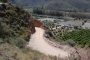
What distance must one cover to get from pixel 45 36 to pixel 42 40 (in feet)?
7.58

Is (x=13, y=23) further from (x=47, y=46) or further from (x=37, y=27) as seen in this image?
(x=37, y=27)

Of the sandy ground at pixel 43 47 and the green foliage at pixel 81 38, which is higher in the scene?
the sandy ground at pixel 43 47

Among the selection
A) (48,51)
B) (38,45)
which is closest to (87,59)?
(48,51)

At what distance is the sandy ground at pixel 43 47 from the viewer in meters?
19.3

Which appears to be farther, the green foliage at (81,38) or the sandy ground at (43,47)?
the green foliage at (81,38)

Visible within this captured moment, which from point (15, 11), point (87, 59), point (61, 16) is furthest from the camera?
point (61, 16)

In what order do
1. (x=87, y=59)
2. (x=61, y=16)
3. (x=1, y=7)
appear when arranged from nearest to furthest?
(x=87, y=59), (x=1, y=7), (x=61, y=16)

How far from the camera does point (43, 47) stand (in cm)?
2162

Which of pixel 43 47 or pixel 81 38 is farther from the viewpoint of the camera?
pixel 81 38

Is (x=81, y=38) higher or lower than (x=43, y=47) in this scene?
lower

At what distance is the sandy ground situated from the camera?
19264mm

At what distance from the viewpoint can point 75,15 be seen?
160 meters

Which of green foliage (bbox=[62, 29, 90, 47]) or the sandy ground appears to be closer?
the sandy ground

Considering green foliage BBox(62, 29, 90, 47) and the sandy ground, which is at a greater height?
the sandy ground
